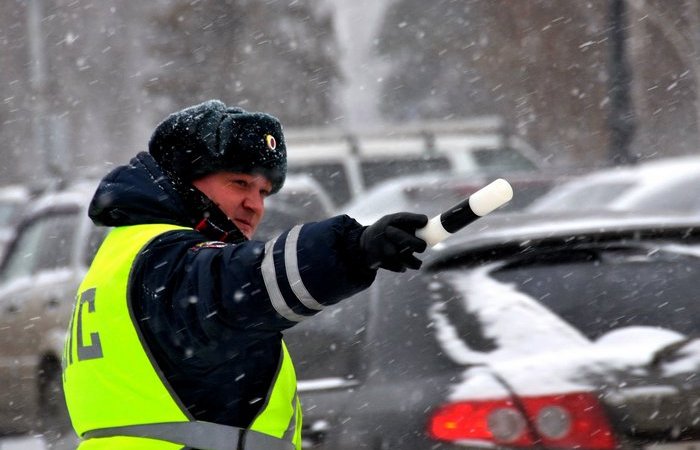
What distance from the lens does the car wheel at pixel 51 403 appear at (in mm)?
7285

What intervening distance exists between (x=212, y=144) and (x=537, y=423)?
1.42 meters

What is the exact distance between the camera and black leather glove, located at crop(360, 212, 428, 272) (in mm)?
1911

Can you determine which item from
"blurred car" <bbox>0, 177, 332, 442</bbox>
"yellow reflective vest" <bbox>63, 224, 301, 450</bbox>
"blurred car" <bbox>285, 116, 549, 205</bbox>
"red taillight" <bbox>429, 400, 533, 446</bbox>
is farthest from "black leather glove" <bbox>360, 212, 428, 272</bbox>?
"blurred car" <bbox>285, 116, 549, 205</bbox>

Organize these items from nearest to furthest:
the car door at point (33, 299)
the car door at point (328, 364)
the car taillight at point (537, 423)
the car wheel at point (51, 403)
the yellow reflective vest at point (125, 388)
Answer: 1. the yellow reflective vest at point (125, 388)
2. the car taillight at point (537, 423)
3. the car door at point (328, 364)
4. the car wheel at point (51, 403)
5. the car door at point (33, 299)

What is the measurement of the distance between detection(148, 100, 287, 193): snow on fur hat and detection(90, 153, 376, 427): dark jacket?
0.11 meters

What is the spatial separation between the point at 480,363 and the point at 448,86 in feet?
136

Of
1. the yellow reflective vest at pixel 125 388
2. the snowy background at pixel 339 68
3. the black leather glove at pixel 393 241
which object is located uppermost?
the black leather glove at pixel 393 241

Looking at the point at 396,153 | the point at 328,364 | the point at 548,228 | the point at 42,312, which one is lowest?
the point at 396,153

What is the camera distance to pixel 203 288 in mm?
1975

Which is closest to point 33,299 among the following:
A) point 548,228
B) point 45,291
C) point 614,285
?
point 45,291

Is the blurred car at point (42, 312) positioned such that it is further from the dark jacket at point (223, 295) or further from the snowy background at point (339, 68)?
the snowy background at point (339, 68)

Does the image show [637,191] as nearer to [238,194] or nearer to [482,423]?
[482,423]

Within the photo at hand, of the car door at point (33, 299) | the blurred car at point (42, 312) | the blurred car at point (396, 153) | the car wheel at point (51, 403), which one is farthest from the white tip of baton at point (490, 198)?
the blurred car at point (396, 153)

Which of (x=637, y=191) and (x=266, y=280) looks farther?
Result: (x=637, y=191)
